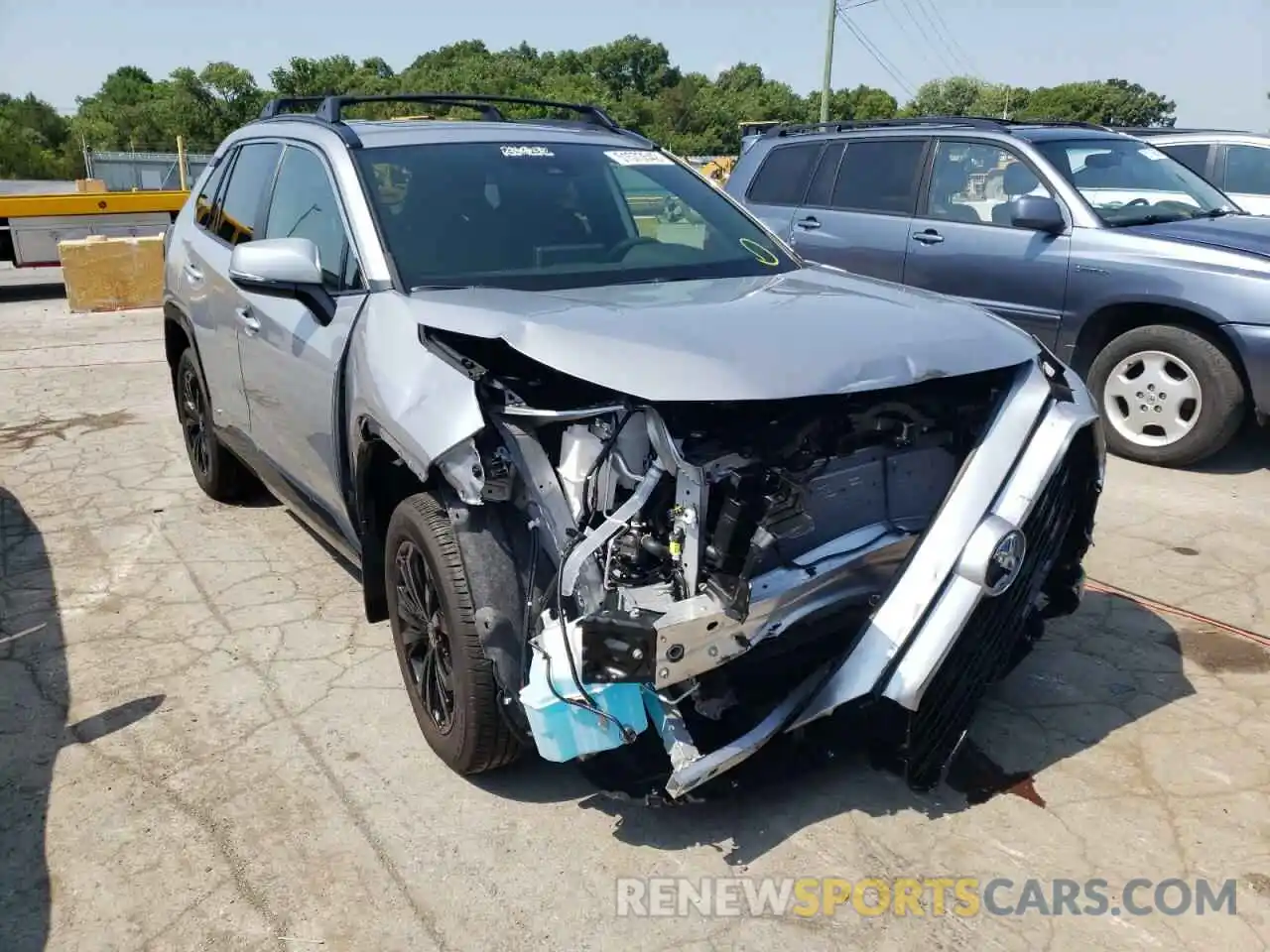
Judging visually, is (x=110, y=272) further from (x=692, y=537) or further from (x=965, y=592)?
(x=965, y=592)

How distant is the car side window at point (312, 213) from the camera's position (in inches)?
Answer: 141

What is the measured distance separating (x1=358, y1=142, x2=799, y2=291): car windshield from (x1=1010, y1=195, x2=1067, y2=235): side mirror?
2.86 metres

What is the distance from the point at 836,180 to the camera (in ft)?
25.8

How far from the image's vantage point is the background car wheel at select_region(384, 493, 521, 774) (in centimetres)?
287

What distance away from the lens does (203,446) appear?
5594 mm

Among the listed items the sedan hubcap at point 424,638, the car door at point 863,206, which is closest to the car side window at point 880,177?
the car door at point 863,206

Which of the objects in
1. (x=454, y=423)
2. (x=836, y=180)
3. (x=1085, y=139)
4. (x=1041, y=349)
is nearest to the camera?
(x=454, y=423)

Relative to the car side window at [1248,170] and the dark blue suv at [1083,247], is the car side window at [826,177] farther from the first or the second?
the car side window at [1248,170]

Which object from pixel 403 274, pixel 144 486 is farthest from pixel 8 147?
pixel 403 274

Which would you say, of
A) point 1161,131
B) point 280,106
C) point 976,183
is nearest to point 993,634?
point 280,106

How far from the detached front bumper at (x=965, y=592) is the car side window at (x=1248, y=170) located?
7.98 metres

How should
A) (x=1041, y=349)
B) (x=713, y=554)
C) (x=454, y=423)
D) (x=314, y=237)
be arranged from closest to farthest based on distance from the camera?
(x=713, y=554) → (x=454, y=423) → (x=1041, y=349) → (x=314, y=237)

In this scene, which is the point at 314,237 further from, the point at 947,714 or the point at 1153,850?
the point at 1153,850

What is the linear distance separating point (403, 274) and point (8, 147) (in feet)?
173
